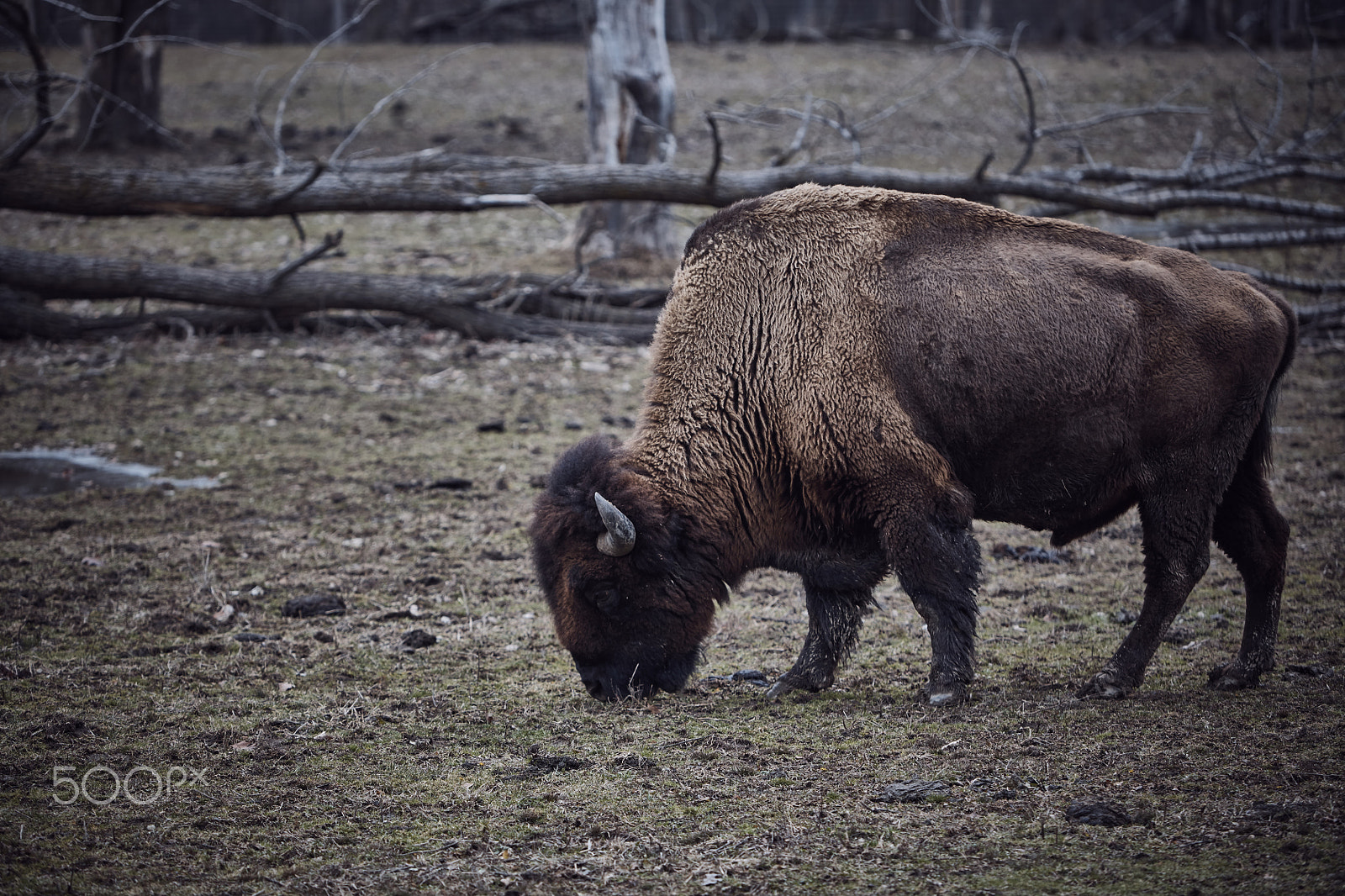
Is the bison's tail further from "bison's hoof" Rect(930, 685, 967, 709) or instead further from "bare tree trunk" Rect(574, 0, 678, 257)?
"bare tree trunk" Rect(574, 0, 678, 257)

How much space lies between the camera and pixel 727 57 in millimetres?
23938

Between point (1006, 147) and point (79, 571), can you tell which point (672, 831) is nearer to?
point (79, 571)

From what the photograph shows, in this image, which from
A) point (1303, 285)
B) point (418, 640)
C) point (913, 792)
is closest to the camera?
point (913, 792)

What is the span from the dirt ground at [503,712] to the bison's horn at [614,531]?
2.37 feet

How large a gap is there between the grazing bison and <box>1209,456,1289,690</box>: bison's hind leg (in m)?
0.01

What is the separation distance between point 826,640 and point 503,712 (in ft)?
4.84

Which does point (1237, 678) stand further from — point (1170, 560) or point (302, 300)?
point (302, 300)

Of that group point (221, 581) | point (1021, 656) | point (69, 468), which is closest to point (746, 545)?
point (1021, 656)

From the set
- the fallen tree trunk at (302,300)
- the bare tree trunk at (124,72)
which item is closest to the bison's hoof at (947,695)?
the fallen tree trunk at (302,300)

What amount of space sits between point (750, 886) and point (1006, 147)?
1726 centimetres

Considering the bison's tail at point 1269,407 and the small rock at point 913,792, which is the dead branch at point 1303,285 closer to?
the bison's tail at point 1269,407

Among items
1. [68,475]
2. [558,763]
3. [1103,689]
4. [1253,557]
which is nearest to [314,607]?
[558,763]

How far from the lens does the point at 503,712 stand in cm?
462

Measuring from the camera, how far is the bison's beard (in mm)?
4734
